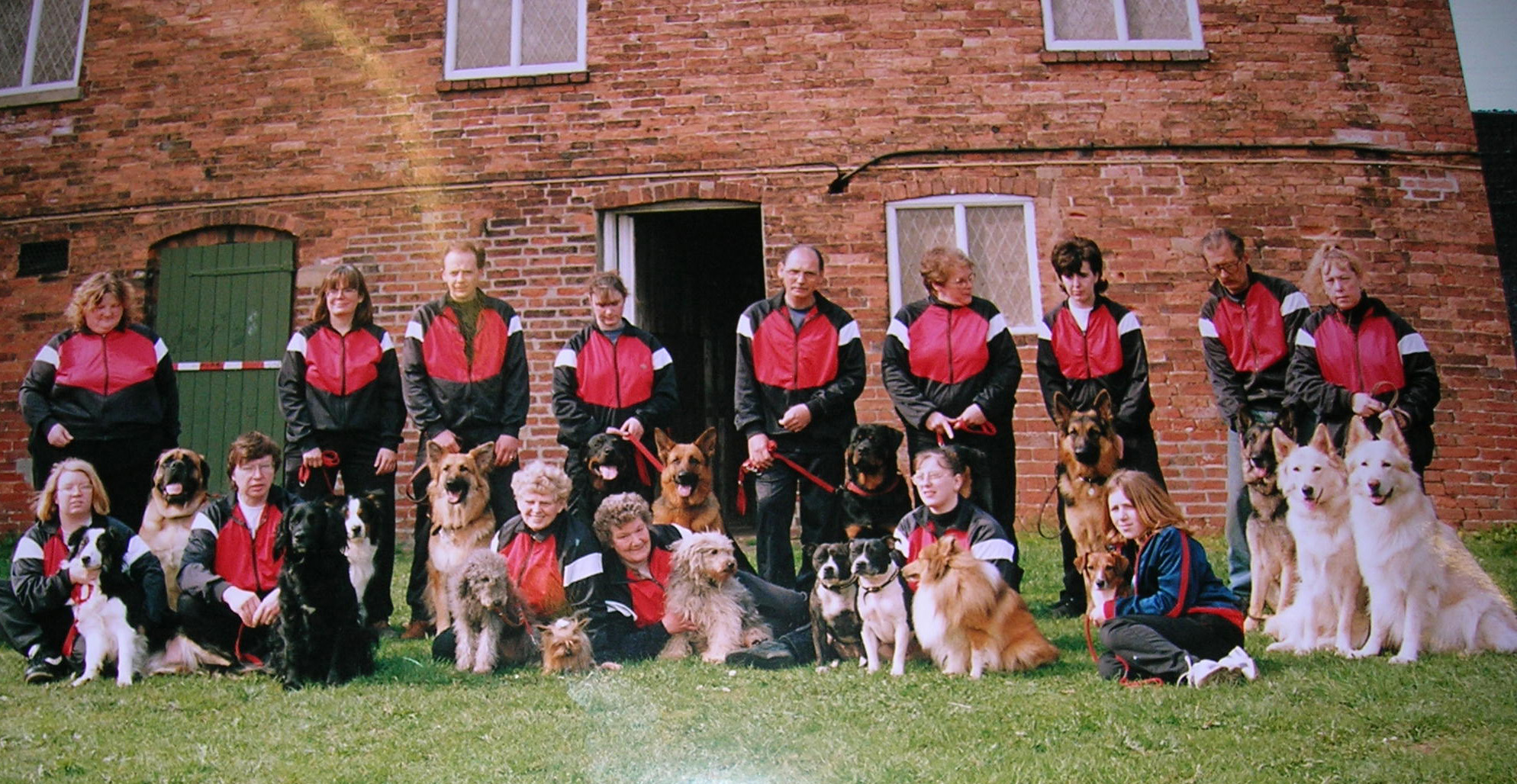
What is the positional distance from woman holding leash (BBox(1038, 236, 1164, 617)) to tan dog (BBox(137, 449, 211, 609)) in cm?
409

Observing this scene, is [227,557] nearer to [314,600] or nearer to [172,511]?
[172,511]

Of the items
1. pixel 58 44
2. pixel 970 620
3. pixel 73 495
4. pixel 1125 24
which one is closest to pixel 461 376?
pixel 73 495

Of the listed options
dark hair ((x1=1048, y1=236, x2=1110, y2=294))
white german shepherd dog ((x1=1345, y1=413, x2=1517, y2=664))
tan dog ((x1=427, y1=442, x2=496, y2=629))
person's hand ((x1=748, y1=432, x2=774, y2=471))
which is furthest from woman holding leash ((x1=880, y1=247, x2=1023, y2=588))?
tan dog ((x1=427, y1=442, x2=496, y2=629))

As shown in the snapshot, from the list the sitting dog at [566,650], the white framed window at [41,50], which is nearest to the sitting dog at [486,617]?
the sitting dog at [566,650]

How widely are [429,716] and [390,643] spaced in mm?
1341

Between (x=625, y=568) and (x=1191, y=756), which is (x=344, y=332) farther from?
(x=1191, y=756)

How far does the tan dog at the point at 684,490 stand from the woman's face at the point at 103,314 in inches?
112

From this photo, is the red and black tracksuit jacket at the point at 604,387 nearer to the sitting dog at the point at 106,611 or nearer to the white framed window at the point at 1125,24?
the sitting dog at the point at 106,611

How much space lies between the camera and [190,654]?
4.13 metres

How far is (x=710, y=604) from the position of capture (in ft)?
13.9

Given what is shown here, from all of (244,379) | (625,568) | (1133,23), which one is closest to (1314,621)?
(625,568)

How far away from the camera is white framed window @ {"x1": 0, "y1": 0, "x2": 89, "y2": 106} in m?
8.86

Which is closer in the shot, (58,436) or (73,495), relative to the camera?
(73,495)

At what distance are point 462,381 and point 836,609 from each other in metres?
2.31
